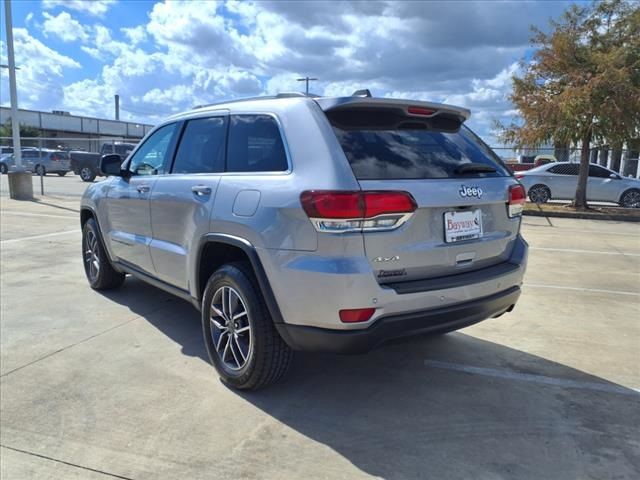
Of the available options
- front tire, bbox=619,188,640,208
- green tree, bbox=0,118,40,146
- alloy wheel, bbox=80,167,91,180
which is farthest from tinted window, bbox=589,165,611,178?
green tree, bbox=0,118,40,146

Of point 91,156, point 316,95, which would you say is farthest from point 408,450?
point 91,156

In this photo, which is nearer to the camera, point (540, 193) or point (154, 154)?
point (154, 154)

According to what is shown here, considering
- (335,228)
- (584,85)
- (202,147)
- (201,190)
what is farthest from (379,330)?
(584,85)

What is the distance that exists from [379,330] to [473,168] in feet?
4.12

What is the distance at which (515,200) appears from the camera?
362 centimetres

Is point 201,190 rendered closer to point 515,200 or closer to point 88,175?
point 515,200

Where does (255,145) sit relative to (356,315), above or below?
above

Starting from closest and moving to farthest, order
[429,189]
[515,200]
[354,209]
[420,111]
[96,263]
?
1. [354,209]
2. [429,189]
3. [420,111]
4. [515,200]
5. [96,263]

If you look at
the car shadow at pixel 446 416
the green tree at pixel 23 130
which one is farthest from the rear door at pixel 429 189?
the green tree at pixel 23 130

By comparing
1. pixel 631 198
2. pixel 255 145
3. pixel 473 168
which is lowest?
pixel 631 198

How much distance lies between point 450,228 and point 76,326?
3.49 m

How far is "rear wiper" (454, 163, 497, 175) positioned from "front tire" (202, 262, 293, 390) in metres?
1.47

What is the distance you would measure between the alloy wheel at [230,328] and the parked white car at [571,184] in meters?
15.0

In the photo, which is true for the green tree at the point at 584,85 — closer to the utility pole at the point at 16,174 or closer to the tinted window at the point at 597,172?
the tinted window at the point at 597,172
